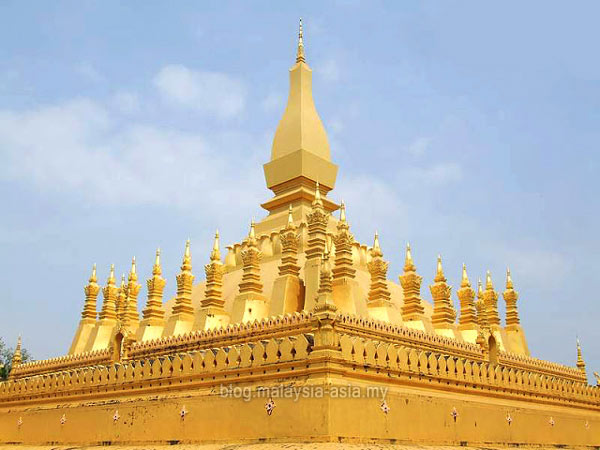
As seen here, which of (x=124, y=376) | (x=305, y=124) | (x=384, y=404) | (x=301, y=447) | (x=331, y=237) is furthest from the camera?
(x=305, y=124)

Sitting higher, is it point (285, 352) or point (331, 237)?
point (331, 237)

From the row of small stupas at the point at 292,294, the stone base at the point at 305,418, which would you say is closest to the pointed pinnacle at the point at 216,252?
the row of small stupas at the point at 292,294

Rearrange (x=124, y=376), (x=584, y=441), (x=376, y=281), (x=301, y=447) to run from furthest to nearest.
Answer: (x=376, y=281) → (x=584, y=441) → (x=124, y=376) → (x=301, y=447)

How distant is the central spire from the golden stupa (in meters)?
0.09

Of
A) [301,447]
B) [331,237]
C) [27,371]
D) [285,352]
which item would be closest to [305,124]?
[331,237]

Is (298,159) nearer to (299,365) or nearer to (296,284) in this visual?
(296,284)

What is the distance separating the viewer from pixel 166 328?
19.4 meters

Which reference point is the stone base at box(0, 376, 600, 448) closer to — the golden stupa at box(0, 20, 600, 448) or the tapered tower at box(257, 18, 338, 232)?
the golden stupa at box(0, 20, 600, 448)

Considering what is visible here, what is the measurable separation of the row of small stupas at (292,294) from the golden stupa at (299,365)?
52mm

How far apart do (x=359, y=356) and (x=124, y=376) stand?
6001 mm

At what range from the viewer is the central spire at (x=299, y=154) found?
24844 millimetres

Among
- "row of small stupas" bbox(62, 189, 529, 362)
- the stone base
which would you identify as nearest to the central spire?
"row of small stupas" bbox(62, 189, 529, 362)

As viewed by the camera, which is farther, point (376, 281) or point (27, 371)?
point (27, 371)

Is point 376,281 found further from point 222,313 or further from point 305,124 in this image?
point 305,124
